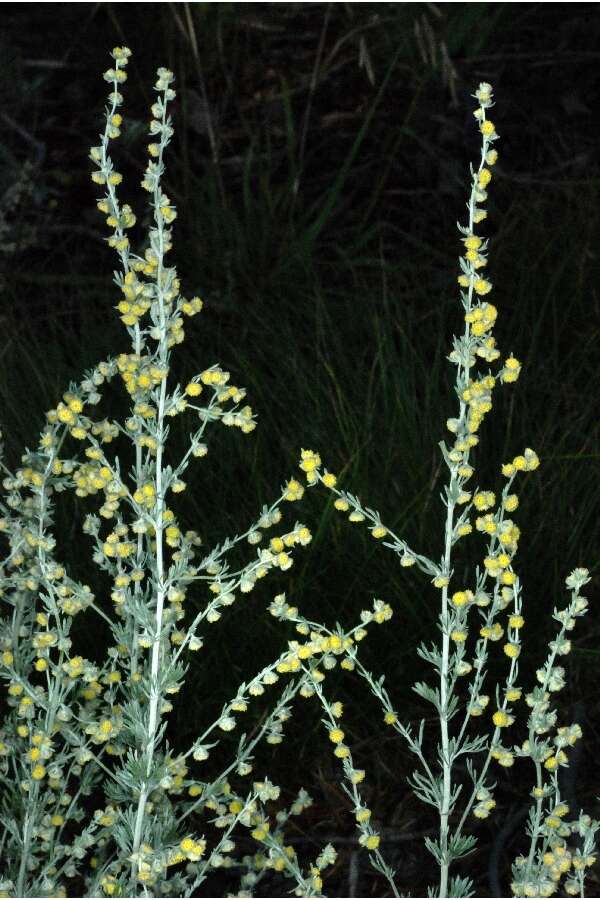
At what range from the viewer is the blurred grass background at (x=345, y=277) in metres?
2.10

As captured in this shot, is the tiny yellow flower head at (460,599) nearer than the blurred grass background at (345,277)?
Yes

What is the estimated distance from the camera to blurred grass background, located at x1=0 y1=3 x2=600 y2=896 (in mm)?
2102

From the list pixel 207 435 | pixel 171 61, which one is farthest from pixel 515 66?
pixel 207 435

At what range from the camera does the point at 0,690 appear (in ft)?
7.27

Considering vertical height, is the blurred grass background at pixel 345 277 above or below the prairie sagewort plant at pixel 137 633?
above

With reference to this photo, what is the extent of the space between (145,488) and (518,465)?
17.5 inches

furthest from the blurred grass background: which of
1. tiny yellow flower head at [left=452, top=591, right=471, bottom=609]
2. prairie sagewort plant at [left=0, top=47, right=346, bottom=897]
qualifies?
tiny yellow flower head at [left=452, top=591, right=471, bottom=609]

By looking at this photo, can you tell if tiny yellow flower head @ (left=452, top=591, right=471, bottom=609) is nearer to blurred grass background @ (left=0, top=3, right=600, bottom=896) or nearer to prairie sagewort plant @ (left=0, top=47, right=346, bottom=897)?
prairie sagewort plant @ (left=0, top=47, right=346, bottom=897)

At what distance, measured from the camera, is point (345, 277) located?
3.37m

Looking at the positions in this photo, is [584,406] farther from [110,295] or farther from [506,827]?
[110,295]

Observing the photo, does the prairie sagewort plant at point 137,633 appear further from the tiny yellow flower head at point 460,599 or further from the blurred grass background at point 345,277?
the blurred grass background at point 345,277

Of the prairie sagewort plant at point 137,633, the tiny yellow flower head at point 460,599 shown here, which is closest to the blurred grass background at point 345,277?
the prairie sagewort plant at point 137,633

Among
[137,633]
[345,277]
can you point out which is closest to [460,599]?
[137,633]

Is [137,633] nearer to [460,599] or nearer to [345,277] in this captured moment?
[460,599]
